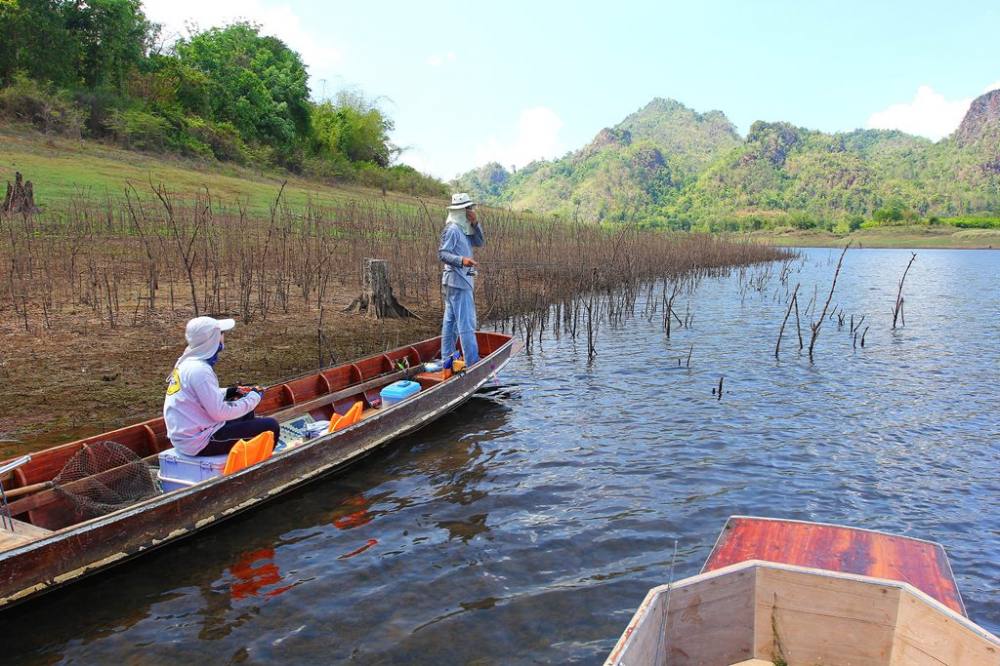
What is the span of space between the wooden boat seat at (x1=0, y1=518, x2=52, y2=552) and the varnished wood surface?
373 centimetres

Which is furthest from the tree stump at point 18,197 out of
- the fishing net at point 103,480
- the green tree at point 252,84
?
the green tree at point 252,84

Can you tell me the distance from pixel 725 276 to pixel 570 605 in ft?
79.7

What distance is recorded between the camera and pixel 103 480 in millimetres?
4809

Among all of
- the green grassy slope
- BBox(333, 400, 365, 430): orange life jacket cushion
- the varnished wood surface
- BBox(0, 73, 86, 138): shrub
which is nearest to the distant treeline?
BBox(0, 73, 86, 138): shrub

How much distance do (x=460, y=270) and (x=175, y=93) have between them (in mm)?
27572

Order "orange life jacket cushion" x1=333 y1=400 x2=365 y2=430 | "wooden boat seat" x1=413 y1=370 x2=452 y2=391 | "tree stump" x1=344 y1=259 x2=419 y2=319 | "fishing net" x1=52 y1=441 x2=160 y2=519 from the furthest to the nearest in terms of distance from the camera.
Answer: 1. "tree stump" x1=344 y1=259 x2=419 y2=319
2. "wooden boat seat" x1=413 y1=370 x2=452 y2=391
3. "orange life jacket cushion" x1=333 y1=400 x2=365 y2=430
4. "fishing net" x1=52 y1=441 x2=160 y2=519

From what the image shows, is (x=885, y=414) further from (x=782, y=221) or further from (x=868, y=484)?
(x=782, y=221)

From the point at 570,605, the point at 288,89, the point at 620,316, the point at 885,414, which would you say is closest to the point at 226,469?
the point at 570,605

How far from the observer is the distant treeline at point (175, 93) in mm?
24312

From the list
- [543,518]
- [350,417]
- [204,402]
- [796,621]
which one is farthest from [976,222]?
[204,402]

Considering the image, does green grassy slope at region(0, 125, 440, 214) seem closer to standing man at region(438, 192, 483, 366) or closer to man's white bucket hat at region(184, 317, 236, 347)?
standing man at region(438, 192, 483, 366)

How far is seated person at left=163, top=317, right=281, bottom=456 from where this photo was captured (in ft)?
15.5

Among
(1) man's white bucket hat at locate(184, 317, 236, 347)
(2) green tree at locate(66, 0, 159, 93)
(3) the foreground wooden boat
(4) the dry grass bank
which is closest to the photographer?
(3) the foreground wooden boat

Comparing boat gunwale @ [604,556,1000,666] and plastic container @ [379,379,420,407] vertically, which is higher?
boat gunwale @ [604,556,1000,666]
